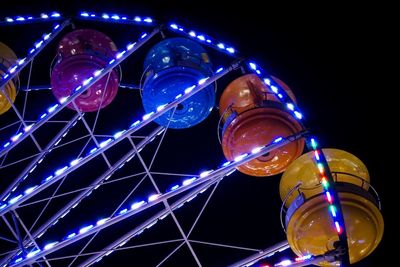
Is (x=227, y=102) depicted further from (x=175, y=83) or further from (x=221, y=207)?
(x=221, y=207)

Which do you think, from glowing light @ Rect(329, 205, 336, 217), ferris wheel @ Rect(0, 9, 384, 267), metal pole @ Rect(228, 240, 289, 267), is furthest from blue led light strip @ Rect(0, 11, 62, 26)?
glowing light @ Rect(329, 205, 336, 217)

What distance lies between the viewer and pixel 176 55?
8164 mm

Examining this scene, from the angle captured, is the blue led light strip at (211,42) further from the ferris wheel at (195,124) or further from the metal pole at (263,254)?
the metal pole at (263,254)

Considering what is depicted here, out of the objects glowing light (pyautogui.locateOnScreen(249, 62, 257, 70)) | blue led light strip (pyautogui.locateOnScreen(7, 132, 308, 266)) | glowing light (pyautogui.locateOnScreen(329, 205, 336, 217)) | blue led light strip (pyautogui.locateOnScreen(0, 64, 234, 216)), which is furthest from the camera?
blue led light strip (pyautogui.locateOnScreen(0, 64, 234, 216))

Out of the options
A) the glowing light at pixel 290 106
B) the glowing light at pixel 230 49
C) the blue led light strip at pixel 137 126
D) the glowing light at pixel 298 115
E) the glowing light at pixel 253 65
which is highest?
the glowing light at pixel 230 49

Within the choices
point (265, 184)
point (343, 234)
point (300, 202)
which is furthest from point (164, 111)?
point (265, 184)

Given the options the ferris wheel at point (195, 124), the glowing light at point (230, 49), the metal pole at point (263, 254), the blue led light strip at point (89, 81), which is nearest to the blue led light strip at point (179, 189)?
the ferris wheel at point (195, 124)

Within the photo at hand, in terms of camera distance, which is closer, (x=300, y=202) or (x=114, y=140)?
(x=300, y=202)

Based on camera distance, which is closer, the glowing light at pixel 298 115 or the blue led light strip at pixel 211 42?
the glowing light at pixel 298 115

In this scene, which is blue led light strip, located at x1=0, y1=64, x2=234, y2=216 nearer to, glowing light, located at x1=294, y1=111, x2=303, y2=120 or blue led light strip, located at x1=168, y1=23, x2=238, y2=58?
blue led light strip, located at x1=168, y1=23, x2=238, y2=58

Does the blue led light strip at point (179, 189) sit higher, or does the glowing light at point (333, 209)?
the blue led light strip at point (179, 189)

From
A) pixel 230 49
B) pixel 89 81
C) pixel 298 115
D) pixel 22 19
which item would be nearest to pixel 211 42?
pixel 230 49

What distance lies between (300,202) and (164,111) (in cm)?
253

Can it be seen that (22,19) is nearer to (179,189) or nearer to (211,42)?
(211,42)
